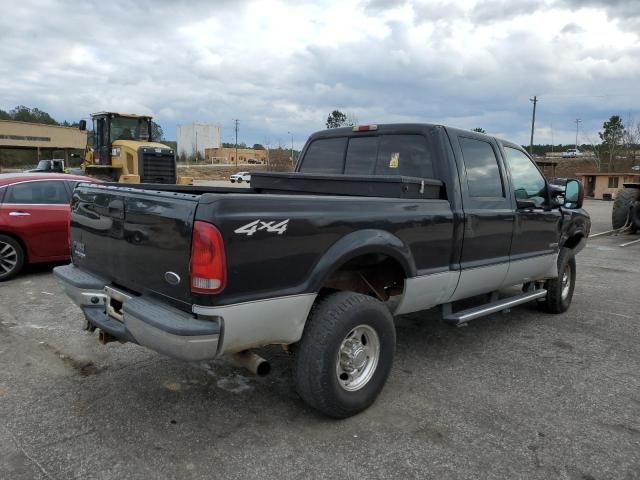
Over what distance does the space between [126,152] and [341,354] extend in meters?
14.0

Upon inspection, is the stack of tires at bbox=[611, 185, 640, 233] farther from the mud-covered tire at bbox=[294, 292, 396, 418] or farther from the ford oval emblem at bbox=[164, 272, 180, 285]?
the ford oval emblem at bbox=[164, 272, 180, 285]

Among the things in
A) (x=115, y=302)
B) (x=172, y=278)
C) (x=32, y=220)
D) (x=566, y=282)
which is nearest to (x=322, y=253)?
(x=172, y=278)

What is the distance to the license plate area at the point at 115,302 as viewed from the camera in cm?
323

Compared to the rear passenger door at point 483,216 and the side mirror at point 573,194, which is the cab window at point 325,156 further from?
the side mirror at point 573,194

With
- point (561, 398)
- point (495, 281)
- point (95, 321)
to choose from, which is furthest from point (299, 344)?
point (495, 281)

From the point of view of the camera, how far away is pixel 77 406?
11.4ft

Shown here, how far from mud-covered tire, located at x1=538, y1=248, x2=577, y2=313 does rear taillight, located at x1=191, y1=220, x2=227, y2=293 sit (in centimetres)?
455

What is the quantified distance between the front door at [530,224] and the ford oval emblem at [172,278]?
129 inches

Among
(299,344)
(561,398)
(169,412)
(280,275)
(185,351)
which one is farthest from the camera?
(561,398)

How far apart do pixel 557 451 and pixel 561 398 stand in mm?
819

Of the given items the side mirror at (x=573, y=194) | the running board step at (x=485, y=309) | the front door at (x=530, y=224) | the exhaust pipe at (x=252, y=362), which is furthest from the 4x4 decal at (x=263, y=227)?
the side mirror at (x=573, y=194)

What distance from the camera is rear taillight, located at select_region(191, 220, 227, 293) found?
8.66 feet

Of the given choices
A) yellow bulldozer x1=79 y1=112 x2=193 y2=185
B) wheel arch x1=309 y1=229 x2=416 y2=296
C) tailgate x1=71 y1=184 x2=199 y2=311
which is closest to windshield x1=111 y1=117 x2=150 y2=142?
yellow bulldozer x1=79 y1=112 x2=193 y2=185

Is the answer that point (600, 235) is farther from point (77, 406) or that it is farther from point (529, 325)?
point (77, 406)
